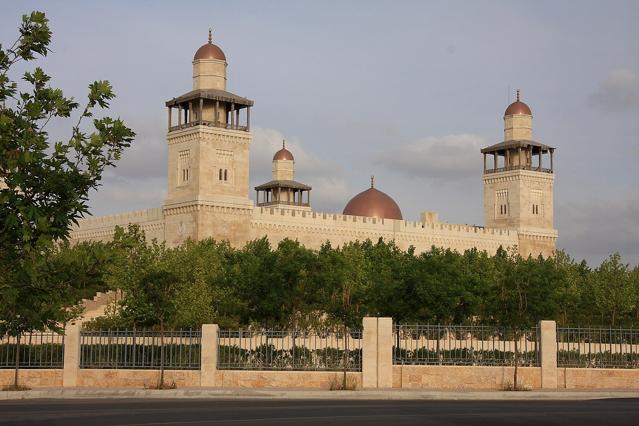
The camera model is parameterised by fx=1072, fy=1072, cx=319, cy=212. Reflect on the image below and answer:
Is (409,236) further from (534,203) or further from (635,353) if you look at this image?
(635,353)

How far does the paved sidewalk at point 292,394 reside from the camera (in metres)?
27.0

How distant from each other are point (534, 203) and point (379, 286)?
42135 mm

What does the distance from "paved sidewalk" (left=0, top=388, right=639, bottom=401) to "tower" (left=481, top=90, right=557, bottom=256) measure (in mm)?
59560

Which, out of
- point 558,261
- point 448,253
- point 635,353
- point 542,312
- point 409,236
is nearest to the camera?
point 635,353

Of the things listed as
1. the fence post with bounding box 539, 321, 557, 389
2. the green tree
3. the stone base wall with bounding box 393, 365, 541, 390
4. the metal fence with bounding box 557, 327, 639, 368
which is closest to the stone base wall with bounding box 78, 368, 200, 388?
the stone base wall with bounding box 393, 365, 541, 390

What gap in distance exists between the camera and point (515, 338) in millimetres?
30188

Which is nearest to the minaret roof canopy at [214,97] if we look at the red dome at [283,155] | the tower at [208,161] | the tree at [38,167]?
the tower at [208,161]

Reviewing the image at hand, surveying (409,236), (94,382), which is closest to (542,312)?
(94,382)

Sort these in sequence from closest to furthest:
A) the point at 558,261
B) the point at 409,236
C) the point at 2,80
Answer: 1. the point at 2,80
2. the point at 558,261
3. the point at 409,236

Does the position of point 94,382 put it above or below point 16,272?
below

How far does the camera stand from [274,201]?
90875 mm

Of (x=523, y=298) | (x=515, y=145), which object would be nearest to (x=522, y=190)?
(x=515, y=145)

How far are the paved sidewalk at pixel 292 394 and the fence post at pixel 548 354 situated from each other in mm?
2538

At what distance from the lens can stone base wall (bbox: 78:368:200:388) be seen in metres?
29.9
